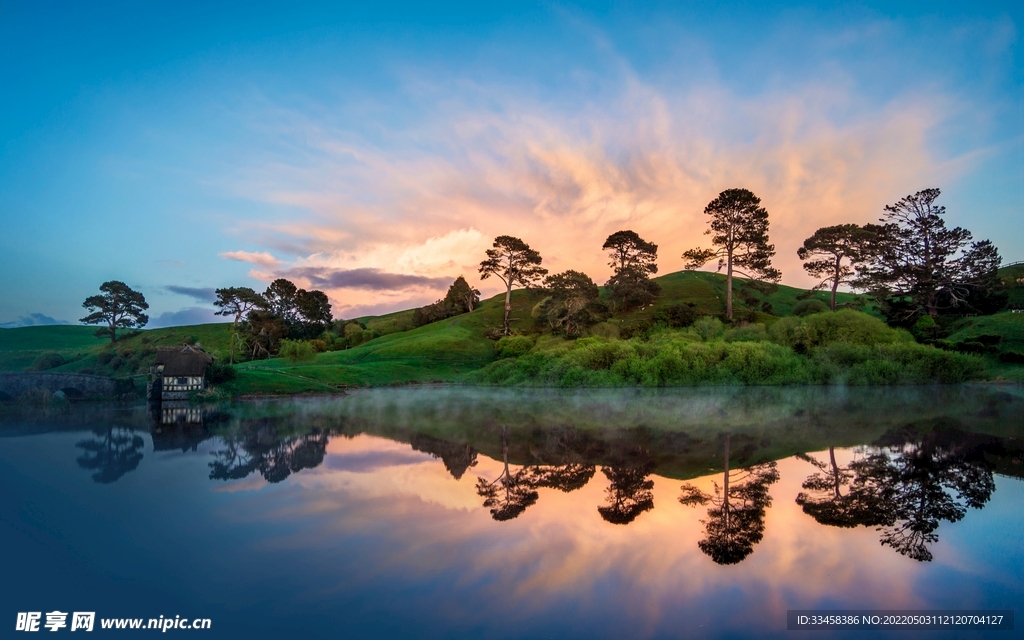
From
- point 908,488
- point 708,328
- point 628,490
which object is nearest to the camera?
point 908,488

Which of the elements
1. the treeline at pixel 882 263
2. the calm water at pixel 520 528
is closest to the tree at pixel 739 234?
the treeline at pixel 882 263

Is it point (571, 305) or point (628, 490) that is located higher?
point (571, 305)

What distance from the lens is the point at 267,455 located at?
17438 millimetres

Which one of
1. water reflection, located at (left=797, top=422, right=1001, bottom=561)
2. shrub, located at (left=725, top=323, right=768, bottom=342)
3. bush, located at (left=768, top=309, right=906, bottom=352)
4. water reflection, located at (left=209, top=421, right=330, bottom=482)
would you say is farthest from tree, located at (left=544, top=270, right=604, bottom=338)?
water reflection, located at (left=797, top=422, right=1001, bottom=561)

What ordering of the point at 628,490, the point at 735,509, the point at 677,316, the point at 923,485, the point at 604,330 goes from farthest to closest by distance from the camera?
1. the point at 604,330
2. the point at 677,316
3. the point at 628,490
4. the point at 923,485
5. the point at 735,509

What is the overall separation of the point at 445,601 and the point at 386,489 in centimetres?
662

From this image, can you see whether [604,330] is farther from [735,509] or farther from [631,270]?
[735,509]

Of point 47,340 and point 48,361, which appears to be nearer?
point 48,361

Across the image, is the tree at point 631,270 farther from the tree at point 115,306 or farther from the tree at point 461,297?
the tree at point 115,306

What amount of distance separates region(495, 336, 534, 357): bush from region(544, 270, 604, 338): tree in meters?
5.04

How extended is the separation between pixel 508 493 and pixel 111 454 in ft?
47.7

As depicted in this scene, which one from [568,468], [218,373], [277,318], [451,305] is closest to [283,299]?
[277,318]

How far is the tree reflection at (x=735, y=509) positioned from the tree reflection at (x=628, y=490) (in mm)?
919

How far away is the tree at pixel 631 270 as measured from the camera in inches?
2672
